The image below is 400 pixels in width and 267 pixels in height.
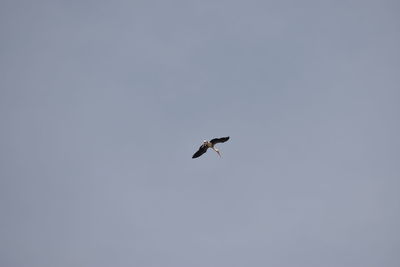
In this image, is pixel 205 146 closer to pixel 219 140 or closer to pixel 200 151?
pixel 200 151

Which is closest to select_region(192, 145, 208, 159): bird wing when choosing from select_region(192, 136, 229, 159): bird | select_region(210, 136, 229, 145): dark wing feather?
select_region(192, 136, 229, 159): bird

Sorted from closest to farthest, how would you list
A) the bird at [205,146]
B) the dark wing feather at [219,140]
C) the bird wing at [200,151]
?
the dark wing feather at [219,140]
the bird at [205,146]
the bird wing at [200,151]

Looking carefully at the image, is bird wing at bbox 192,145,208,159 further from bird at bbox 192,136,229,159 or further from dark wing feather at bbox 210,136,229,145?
dark wing feather at bbox 210,136,229,145

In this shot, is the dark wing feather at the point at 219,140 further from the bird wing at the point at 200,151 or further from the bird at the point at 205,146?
Answer: the bird wing at the point at 200,151

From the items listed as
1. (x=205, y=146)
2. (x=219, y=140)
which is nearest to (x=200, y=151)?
(x=205, y=146)

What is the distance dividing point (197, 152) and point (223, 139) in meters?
4.56

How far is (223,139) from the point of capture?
101062mm

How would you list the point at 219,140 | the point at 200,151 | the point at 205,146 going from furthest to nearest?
the point at 200,151
the point at 205,146
the point at 219,140

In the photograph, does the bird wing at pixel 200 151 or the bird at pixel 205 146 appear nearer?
the bird at pixel 205 146

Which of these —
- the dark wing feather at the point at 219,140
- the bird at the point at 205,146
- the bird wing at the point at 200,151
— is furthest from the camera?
the bird wing at the point at 200,151

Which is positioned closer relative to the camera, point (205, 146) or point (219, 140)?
point (219, 140)

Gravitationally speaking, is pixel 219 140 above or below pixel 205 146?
below

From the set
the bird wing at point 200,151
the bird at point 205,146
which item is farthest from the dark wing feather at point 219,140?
the bird wing at point 200,151

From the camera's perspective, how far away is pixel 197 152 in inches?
4087
